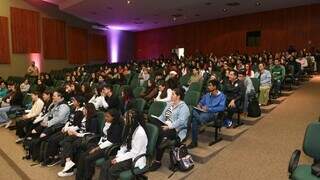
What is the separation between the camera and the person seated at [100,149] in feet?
14.0

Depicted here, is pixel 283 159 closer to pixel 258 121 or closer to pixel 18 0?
pixel 258 121

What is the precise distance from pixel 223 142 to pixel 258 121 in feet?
4.28

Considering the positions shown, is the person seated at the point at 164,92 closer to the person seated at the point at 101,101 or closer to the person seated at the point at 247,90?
the person seated at the point at 101,101

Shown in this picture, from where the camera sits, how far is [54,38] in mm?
16703

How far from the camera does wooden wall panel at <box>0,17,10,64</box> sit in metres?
14.2

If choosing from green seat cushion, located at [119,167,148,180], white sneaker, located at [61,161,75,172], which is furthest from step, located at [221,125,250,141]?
Answer: white sneaker, located at [61,161,75,172]

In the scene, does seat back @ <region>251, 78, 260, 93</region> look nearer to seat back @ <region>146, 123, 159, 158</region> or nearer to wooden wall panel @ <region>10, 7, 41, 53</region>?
seat back @ <region>146, 123, 159, 158</region>

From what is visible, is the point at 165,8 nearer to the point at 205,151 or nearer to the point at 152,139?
the point at 205,151

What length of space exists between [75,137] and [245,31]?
14.1m

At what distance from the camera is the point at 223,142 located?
547cm

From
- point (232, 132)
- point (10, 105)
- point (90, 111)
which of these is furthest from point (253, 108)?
point (10, 105)

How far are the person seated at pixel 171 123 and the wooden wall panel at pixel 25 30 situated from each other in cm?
1187

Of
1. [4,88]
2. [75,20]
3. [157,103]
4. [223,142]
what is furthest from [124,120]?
[75,20]

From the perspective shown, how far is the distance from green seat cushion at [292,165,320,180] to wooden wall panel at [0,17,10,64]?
1385cm
